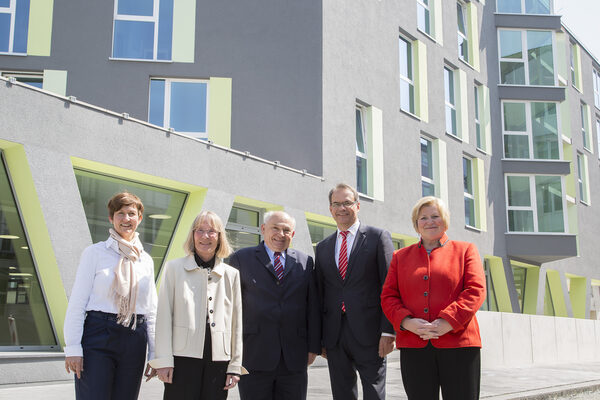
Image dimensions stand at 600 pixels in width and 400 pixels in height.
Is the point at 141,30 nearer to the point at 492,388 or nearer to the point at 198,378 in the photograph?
the point at 492,388

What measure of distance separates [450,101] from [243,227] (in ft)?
36.0

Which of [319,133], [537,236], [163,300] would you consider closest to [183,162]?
[319,133]

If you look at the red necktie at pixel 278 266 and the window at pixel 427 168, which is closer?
the red necktie at pixel 278 266

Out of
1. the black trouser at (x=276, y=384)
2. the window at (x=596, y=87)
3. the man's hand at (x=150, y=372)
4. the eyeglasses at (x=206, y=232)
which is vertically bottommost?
the black trouser at (x=276, y=384)

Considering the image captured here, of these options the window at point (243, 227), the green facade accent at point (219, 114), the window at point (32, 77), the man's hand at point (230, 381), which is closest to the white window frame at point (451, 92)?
the green facade accent at point (219, 114)

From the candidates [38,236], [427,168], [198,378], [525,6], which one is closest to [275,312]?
[198,378]

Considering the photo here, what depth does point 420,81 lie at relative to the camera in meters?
18.8

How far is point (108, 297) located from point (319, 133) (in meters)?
10.8

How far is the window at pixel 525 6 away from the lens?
2388 cm

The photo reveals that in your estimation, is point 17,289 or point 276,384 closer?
point 276,384

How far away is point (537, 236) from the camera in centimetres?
2202

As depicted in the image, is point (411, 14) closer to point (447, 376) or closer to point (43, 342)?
point (43, 342)

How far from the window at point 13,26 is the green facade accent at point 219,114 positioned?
457cm

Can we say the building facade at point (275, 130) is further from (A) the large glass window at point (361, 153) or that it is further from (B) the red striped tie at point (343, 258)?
(B) the red striped tie at point (343, 258)
